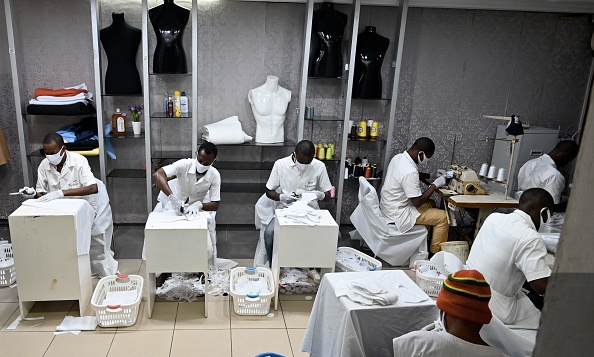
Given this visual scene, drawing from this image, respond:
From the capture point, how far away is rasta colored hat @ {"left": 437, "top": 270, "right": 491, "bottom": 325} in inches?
69.1

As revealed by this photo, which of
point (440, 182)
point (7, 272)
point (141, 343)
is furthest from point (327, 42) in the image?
point (7, 272)

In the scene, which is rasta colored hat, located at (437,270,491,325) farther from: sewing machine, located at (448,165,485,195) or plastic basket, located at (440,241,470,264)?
sewing machine, located at (448,165,485,195)

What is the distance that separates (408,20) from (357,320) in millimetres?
3803

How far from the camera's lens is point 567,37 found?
16.7 ft

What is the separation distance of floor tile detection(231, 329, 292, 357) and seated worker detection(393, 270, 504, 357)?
142 cm

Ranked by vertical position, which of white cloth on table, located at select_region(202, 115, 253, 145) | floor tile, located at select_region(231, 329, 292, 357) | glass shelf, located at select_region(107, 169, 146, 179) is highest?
white cloth on table, located at select_region(202, 115, 253, 145)

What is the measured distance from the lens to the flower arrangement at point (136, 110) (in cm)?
473

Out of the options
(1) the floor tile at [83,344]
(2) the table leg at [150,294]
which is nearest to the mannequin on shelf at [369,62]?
(2) the table leg at [150,294]

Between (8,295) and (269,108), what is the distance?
2.97 m

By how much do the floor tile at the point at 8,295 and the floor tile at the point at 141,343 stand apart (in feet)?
3.60

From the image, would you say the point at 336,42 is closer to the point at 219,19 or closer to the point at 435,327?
the point at 219,19

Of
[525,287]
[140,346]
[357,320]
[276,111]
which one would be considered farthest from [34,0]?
[525,287]

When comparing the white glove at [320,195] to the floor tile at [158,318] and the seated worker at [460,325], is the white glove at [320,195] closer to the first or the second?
the floor tile at [158,318]

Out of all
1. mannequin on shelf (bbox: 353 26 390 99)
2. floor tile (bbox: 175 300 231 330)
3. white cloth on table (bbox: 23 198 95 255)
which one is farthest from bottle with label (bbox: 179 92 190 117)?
floor tile (bbox: 175 300 231 330)
